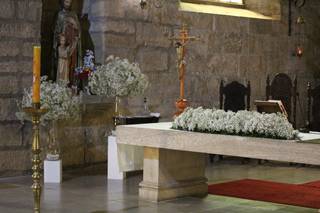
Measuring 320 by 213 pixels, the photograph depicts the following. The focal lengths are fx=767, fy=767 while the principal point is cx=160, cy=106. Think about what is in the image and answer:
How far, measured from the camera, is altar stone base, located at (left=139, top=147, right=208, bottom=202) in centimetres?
705

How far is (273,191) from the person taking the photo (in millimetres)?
7777

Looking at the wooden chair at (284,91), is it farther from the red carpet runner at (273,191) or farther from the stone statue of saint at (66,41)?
the stone statue of saint at (66,41)

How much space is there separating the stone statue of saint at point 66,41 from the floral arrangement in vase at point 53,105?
1.66 feet

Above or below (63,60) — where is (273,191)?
below

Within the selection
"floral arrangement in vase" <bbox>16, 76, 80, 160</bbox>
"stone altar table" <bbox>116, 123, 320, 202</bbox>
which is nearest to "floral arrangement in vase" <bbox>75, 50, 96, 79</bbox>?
"floral arrangement in vase" <bbox>16, 76, 80, 160</bbox>

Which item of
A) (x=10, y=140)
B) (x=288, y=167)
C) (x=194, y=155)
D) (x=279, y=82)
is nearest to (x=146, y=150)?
(x=194, y=155)

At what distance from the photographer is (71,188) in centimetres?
773

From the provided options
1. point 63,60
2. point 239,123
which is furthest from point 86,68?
point 239,123

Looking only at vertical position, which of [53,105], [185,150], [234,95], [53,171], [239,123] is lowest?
Result: [53,171]

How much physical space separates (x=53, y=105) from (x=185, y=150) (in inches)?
77.9

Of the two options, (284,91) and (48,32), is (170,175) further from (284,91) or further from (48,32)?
(284,91)

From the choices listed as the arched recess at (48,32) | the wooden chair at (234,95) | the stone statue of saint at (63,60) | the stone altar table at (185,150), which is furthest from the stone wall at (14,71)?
the wooden chair at (234,95)

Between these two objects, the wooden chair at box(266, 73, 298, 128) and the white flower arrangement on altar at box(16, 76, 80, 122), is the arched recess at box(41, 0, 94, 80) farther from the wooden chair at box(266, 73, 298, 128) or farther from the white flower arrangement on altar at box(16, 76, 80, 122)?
the wooden chair at box(266, 73, 298, 128)

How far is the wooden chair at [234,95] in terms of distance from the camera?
10578mm
